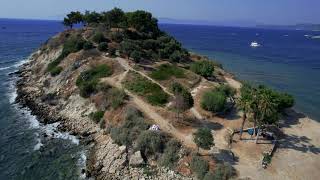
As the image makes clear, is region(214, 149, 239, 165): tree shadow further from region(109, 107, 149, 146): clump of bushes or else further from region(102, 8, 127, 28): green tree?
region(102, 8, 127, 28): green tree

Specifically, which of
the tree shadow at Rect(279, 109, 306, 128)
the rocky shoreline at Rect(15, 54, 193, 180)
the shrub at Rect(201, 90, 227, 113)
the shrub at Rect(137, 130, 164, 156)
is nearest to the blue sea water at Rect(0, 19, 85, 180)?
the rocky shoreline at Rect(15, 54, 193, 180)

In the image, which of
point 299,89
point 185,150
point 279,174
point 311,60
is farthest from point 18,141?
point 311,60

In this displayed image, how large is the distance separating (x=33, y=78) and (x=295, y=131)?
62156 millimetres

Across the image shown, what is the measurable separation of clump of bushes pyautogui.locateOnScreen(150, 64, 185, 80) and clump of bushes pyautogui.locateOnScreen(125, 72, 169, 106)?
3.33 metres

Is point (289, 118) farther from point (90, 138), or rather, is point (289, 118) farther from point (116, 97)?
point (90, 138)

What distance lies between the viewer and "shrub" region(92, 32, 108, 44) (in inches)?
3524

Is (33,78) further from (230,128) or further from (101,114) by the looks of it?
(230,128)

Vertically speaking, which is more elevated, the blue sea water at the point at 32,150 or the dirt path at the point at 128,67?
the dirt path at the point at 128,67

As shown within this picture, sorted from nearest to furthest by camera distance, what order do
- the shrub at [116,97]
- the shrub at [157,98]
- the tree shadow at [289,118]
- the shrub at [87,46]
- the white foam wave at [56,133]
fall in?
the white foam wave at [56,133] < the tree shadow at [289,118] < the shrub at [116,97] < the shrub at [157,98] < the shrub at [87,46]

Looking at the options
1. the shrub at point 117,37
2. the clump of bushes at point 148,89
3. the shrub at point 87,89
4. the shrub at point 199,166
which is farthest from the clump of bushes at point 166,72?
the shrub at point 199,166

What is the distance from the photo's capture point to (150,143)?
152 feet

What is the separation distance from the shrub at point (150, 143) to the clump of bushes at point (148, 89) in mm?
11180

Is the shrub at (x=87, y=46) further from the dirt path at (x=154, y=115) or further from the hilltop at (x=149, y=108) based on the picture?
the dirt path at (x=154, y=115)

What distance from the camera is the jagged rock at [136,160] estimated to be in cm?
4462
